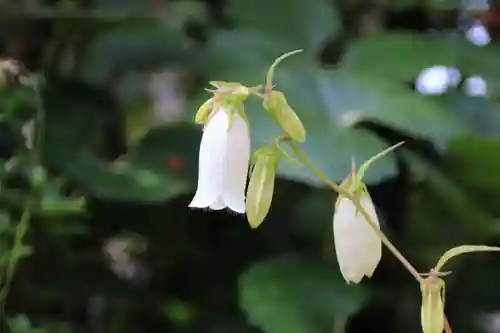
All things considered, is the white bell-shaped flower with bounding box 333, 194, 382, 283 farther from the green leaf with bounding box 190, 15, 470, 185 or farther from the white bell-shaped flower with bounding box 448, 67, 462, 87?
the white bell-shaped flower with bounding box 448, 67, 462, 87

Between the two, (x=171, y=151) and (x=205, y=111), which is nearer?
(x=205, y=111)

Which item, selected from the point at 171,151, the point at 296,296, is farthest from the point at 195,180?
the point at 296,296

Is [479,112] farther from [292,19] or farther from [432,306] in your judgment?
[432,306]

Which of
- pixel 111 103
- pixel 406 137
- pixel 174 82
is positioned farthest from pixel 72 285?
pixel 174 82

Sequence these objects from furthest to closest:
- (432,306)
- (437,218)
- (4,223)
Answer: (437,218) < (4,223) < (432,306)

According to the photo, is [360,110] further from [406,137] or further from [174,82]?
[174,82]

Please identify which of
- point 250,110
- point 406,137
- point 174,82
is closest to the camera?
point 250,110
